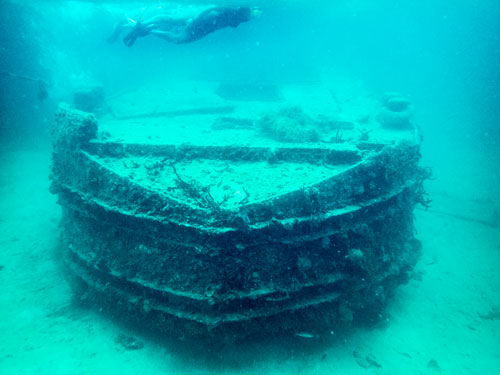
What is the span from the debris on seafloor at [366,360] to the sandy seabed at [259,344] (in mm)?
15

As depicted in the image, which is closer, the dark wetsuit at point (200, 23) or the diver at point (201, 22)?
the diver at point (201, 22)

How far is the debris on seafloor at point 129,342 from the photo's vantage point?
4.40m

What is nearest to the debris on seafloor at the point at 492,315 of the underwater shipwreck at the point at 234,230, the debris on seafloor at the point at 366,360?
the underwater shipwreck at the point at 234,230

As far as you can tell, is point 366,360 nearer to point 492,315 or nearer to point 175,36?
point 492,315

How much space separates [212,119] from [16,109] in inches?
607

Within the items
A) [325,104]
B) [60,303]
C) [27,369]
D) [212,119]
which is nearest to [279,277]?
[27,369]

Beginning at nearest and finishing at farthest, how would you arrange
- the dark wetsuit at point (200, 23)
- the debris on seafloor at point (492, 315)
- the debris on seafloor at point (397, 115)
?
1. the debris on seafloor at point (492, 315)
2. the dark wetsuit at point (200, 23)
3. the debris on seafloor at point (397, 115)

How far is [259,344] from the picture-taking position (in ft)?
14.5

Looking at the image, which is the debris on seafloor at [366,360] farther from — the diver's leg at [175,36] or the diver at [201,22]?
the diver's leg at [175,36]

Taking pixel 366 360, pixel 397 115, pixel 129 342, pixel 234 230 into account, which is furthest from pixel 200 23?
pixel 366 360

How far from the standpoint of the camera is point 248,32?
128 feet

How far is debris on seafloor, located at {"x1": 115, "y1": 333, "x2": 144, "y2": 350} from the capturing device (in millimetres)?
4402

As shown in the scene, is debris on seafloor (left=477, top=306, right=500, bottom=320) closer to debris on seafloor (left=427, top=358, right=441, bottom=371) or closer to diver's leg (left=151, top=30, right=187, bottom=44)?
debris on seafloor (left=427, top=358, right=441, bottom=371)

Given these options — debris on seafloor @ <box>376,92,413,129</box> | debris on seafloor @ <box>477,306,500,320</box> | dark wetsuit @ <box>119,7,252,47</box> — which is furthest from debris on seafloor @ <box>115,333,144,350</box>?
debris on seafloor @ <box>376,92,413,129</box>
